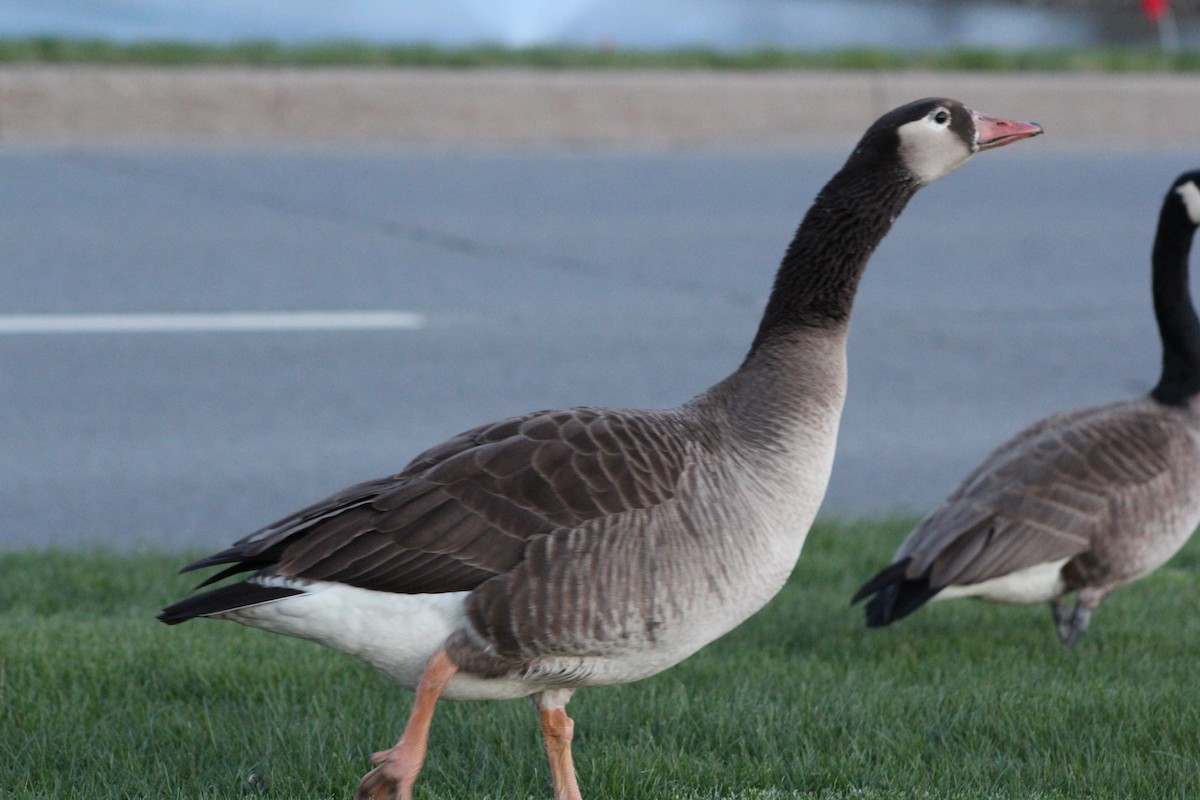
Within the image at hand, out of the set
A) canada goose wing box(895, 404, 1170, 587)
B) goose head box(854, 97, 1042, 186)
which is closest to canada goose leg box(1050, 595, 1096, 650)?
canada goose wing box(895, 404, 1170, 587)

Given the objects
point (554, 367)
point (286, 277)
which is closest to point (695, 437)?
point (554, 367)

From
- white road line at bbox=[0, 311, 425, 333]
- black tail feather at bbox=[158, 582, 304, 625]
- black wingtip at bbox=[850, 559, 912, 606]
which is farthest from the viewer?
white road line at bbox=[0, 311, 425, 333]

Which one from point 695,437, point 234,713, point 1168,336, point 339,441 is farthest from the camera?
point 339,441

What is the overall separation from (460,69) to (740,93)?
6.31 feet

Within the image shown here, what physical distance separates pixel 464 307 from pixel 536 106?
3688mm

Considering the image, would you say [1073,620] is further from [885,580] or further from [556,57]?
[556,57]

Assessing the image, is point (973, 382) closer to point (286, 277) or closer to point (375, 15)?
point (286, 277)

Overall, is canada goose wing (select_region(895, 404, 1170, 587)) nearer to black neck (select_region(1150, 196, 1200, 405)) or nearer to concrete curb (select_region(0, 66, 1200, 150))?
black neck (select_region(1150, 196, 1200, 405))

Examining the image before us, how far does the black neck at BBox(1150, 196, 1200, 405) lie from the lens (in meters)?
4.76

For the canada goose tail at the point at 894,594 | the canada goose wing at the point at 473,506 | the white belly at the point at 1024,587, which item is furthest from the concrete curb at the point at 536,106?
the canada goose wing at the point at 473,506

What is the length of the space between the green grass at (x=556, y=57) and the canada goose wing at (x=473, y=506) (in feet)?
27.4

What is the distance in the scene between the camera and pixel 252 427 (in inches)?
244

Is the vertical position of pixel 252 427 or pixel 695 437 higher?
pixel 695 437

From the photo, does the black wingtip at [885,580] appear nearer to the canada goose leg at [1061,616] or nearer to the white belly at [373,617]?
the canada goose leg at [1061,616]
